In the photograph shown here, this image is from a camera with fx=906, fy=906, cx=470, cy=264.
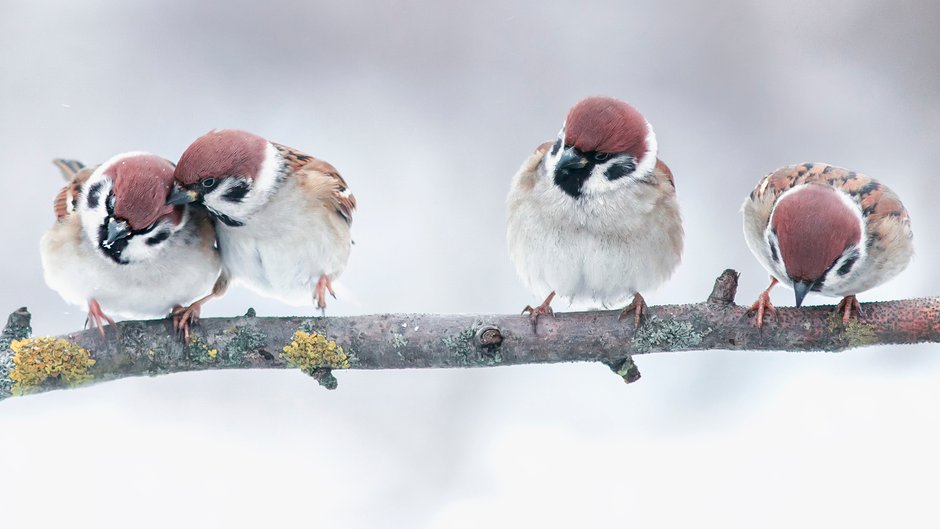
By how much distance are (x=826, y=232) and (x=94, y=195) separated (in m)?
1.81

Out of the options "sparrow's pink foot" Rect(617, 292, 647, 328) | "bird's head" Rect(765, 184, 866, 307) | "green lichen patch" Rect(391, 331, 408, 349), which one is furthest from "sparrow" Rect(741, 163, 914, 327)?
"green lichen patch" Rect(391, 331, 408, 349)

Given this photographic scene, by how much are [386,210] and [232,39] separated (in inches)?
32.7

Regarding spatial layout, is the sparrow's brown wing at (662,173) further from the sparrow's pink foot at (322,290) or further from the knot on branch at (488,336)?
the sparrow's pink foot at (322,290)

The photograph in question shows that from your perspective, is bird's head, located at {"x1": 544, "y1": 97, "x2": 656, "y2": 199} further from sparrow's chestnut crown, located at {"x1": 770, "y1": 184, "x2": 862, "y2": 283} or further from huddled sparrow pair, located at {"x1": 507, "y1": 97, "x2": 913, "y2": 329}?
sparrow's chestnut crown, located at {"x1": 770, "y1": 184, "x2": 862, "y2": 283}

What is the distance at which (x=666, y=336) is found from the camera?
227 cm

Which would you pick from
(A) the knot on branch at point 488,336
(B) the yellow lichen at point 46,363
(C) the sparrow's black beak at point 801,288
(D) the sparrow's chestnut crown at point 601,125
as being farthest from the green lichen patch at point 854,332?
(B) the yellow lichen at point 46,363

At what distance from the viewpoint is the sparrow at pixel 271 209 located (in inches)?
86.8

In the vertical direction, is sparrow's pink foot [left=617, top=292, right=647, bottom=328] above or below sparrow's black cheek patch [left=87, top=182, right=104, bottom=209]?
above

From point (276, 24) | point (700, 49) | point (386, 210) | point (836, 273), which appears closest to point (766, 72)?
point (700, 49)

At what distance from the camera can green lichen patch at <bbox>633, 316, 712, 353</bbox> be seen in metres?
2.26

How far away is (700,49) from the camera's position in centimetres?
326

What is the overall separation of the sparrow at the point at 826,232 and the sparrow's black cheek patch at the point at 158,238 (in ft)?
4.86

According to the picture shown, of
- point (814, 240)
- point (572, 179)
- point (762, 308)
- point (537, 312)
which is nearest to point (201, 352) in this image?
point (537, 312)

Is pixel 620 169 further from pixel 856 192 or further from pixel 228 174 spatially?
pixel 228 174
